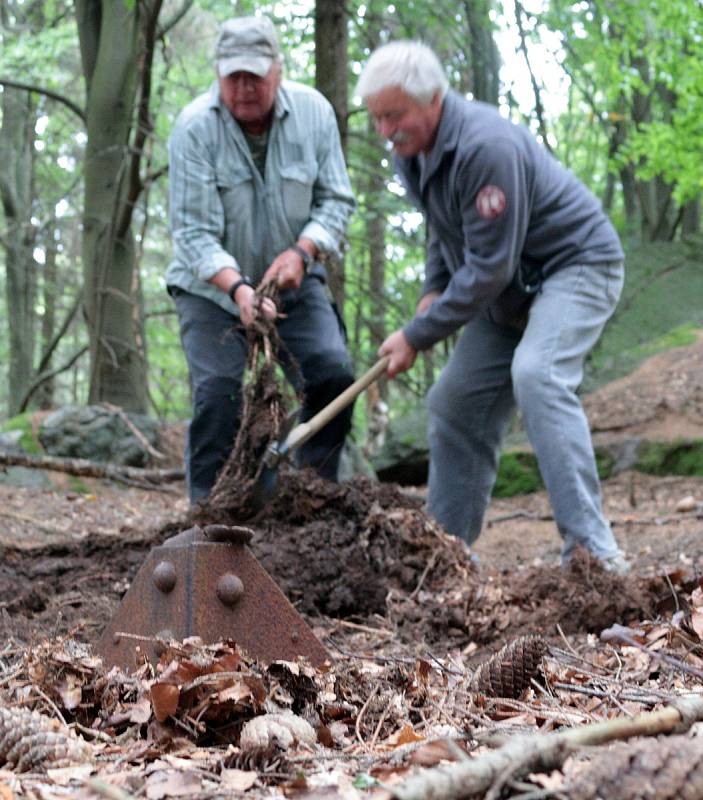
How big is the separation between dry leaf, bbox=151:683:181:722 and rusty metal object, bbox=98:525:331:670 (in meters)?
0.53

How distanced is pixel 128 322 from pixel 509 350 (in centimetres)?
578

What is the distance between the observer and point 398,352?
4.61m

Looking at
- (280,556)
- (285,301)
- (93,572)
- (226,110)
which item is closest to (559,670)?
(280,556)

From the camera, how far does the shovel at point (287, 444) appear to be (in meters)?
4.33

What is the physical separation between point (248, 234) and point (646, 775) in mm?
4214

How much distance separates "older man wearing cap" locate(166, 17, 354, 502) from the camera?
4.84m

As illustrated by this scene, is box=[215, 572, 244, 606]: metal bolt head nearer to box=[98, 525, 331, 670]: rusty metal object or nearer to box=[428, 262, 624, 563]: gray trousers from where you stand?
box=[98, 525, 331, 670]: rusty metal object

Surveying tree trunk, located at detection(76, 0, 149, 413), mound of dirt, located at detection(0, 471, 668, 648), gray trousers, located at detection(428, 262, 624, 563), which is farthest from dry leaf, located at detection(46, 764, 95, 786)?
tree trunk, located at detection(76, 0, 149, 413)

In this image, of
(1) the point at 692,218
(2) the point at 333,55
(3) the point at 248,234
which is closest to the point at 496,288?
(3) the point at 248,234

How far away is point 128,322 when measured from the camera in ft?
31.8

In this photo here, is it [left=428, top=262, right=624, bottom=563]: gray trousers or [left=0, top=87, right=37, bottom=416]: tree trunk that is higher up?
[left=0, top=87, right=37, bottom=416]: tree trunk

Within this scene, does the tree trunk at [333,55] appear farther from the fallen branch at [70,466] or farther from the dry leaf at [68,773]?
the dry leaf at [68,773]

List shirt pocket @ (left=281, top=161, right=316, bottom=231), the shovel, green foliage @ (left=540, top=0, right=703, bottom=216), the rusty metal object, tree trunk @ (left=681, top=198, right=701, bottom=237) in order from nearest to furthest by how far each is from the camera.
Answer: the rusty metal object
the shovel
shirt pocket @ (left=281, top=161, right=316, bottom=231)
green foliage @ (left=540, top=0, right=703, bottom=216)
tree trunk @ (left=681, top=198, right=701, bottom=237)

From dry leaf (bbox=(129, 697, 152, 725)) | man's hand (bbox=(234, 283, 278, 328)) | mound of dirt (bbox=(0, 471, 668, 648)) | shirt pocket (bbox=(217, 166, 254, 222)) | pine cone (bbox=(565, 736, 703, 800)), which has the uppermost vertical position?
shirt pocket (bbox=(217, 166, 254, 222))
